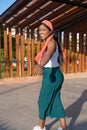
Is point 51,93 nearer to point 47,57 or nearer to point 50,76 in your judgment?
point 50,76

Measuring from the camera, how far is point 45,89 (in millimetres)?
5035

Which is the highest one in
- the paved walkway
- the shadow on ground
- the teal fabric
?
the teal fabric

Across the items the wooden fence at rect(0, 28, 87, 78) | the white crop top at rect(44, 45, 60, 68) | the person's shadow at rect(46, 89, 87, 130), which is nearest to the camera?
the white crop top at rect(44, 45, 60, 68)

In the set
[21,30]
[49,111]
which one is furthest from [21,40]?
[49,111]

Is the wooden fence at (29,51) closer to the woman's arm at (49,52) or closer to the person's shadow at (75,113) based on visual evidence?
the person's shadow at (75,113)

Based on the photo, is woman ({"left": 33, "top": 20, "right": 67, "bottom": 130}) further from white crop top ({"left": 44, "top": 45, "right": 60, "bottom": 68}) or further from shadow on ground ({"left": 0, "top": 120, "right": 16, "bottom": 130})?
shadow on ground ({"left": 0, "top": 120, "right": 16, "bottom": 130})

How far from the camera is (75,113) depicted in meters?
7.14

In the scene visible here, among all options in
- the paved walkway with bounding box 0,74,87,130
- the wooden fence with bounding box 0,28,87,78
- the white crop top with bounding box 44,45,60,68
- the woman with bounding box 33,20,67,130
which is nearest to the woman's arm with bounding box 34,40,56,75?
the woman with bounding box 33,20,67,130

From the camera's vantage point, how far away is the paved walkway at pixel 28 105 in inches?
243

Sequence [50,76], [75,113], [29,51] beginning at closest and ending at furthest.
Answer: [50,76], [75,113], [29,51]

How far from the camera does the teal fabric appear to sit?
16.5ft

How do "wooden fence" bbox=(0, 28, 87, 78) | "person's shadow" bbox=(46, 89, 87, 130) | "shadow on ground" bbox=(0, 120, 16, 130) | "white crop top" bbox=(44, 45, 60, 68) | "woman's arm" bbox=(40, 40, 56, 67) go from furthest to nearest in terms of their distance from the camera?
"wooden fence" bbox=(0, 28, 87, 78)
"person's shadow" bbox=(46, 89, 87, 130)
"shadow on ground" bbox=(0, 120, 16, 130)
"white crop top" bbox=(44, 45, 60, 68)
"woman's arm" bbox=(40, 40, 56, 67)

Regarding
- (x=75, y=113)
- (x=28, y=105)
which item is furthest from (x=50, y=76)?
(x=28, y=105)

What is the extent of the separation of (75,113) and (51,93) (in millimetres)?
2261
